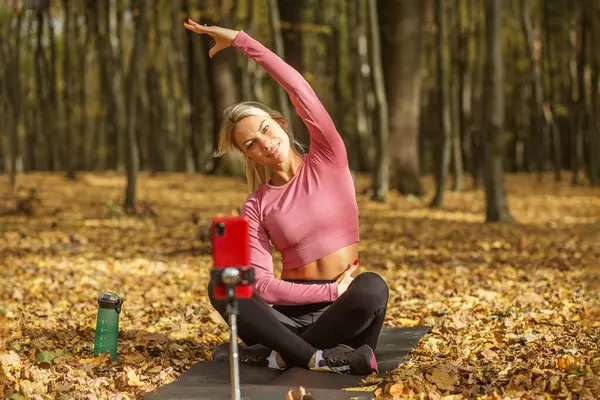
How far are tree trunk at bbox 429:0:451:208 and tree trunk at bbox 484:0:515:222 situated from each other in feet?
10.6

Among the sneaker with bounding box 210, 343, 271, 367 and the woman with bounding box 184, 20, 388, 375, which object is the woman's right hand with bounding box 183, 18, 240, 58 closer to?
the woman with bounding box 184, 20, 388, 375

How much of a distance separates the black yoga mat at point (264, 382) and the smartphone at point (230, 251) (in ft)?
2.95

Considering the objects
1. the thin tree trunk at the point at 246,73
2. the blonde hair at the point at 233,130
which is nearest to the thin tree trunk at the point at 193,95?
the thin tree trunk at the point at 246,73

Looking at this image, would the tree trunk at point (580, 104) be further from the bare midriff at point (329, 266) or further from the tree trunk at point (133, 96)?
the bare midriff at point (329, 266)

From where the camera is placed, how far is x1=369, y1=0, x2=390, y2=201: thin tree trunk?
50.9ft

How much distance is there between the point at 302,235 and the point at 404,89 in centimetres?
1448

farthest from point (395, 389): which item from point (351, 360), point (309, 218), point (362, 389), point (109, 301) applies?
point (109, 301)

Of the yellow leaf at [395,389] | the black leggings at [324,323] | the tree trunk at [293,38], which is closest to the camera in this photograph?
the yellow leaf at [395,389]

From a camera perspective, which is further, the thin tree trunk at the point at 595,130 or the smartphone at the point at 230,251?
the thin tree trunk at the point at 595,130

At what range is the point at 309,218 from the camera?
4977 millimetres

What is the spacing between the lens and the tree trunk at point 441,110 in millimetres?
16359

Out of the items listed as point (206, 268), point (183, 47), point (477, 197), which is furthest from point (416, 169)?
point (183, 47)

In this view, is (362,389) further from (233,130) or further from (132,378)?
(233,130)

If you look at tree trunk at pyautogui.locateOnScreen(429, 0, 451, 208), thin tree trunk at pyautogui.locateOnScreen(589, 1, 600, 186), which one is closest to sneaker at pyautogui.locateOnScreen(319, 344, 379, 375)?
tree trunk at pyautogui.locateOnScreen(429, 0, 451, 208)
